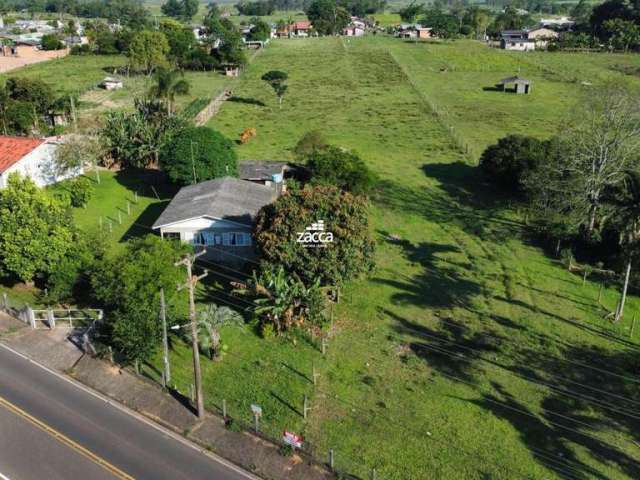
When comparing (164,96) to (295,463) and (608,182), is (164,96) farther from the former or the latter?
(295,463)

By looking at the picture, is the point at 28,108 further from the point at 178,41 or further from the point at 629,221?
the point at 629,221

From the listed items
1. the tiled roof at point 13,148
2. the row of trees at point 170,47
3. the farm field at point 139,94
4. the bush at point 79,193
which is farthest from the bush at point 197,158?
the row of trees at point 170,47

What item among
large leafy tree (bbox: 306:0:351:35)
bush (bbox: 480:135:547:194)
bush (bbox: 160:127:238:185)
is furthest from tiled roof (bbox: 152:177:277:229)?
large leafy tree (bbox: 306:0:351:35)

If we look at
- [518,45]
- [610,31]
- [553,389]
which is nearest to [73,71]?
[518,45]

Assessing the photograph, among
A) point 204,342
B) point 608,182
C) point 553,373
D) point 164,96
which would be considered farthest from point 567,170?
point 164,96

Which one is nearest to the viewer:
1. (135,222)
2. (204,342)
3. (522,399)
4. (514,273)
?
(522,399)

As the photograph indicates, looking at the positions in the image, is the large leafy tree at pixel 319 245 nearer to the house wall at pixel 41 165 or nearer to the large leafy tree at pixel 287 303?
the large leafy tree at pixel 287 303

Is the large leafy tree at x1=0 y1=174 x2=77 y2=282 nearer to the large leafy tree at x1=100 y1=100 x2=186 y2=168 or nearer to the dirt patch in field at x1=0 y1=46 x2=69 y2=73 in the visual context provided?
the large leafy tree at x1=100 y1=100 x2=186 y2=168
